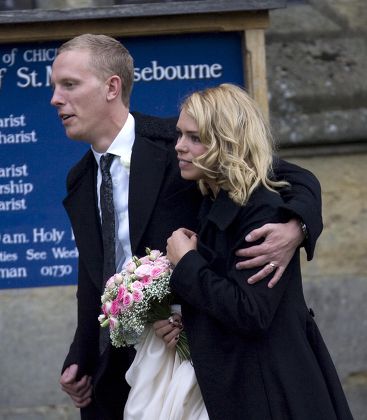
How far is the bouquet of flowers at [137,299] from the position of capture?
138 inches

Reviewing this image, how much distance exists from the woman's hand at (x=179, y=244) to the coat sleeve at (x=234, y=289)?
3cm

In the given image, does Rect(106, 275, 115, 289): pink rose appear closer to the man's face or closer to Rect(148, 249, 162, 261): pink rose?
Rect(148, 249, 162, 261): pink rose

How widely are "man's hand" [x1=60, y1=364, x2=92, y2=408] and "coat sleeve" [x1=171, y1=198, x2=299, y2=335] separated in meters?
0.67

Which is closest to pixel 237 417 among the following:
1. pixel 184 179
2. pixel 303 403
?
pixel 303 403

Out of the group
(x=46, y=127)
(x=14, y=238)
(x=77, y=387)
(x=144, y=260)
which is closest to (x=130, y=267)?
(x=144, y=260)

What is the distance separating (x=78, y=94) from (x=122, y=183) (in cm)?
30

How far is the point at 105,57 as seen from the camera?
12.4 ft

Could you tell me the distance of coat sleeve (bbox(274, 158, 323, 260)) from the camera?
346cm

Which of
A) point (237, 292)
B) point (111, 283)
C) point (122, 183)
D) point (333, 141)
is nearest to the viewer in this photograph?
point (237, 292)

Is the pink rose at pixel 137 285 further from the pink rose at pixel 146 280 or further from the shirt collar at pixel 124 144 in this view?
the shirt collar at pixel 124 144

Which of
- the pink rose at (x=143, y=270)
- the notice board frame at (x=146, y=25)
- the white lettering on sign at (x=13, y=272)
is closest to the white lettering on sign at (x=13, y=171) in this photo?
the white lettering on sign at (x=13, y=272)

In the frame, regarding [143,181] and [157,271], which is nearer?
[157,271]

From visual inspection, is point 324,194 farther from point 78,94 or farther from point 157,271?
point 157,271

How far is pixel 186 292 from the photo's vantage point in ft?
11.1
